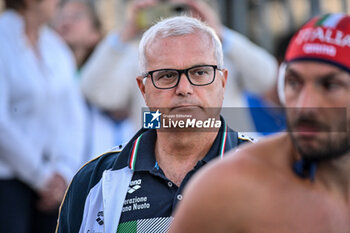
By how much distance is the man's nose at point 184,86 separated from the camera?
3.27 meters

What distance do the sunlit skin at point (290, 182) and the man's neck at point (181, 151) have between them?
2.53 ft

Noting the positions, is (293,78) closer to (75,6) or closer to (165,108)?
→ (165,108)

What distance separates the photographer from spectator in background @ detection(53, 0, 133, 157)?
596 centimetres

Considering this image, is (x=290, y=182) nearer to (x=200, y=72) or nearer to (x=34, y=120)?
(x=200, y=72)

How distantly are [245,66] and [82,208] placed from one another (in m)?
2.46

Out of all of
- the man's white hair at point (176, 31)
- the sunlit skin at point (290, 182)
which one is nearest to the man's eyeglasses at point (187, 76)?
the man's white hair at point (176, 31)

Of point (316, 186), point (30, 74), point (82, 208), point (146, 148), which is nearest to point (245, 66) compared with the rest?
point (30, 74)

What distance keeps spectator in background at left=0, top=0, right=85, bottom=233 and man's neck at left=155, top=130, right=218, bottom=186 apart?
2.16 m

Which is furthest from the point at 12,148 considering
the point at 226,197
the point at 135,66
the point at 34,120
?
the point at 226,197

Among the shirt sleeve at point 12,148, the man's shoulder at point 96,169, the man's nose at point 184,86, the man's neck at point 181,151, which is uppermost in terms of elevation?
the man's nose at point 184,86

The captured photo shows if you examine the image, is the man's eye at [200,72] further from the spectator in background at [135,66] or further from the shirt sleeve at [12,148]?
the shirt sleeve at [12,148]

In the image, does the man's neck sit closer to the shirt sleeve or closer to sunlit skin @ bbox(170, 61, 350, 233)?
sunlit skin @ bbox(170, 61, 350, 233)

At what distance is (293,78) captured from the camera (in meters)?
2.44

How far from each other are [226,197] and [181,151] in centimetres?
93
